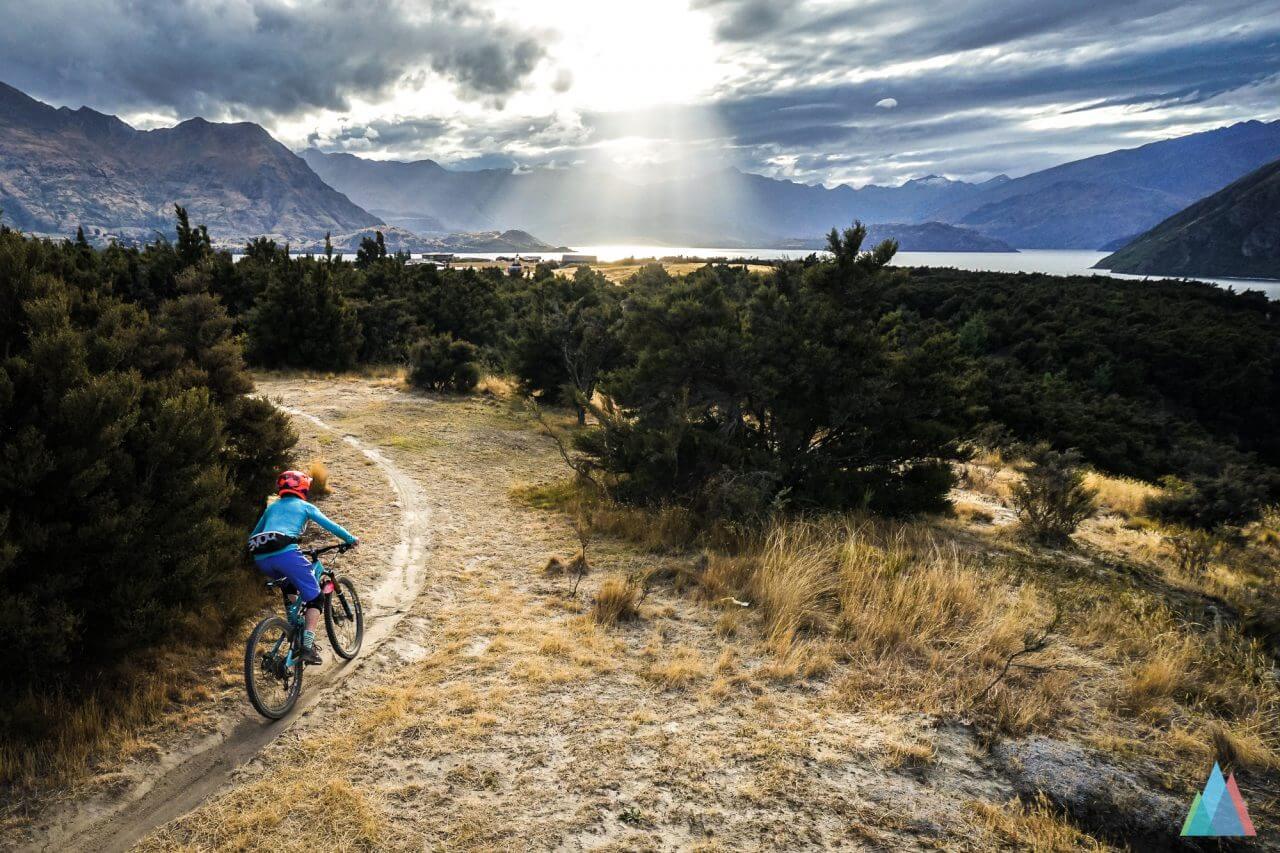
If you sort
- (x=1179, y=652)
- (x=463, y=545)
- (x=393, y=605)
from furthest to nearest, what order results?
(x=463, y=545), (x=393, y=605), (x=1179, y=652)

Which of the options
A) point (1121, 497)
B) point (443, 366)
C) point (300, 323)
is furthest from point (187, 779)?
point (300, 323)

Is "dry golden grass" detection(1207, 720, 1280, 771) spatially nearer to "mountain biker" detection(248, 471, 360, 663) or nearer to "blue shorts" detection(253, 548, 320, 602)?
"mountain biker" detection(248, 471, 360, 663)

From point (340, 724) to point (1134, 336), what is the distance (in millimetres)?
50777

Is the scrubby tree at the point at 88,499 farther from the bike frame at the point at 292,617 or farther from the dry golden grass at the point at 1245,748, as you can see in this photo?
the dry golden grass at the point at 1245,748

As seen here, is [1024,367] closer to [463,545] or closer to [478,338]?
[478,338]

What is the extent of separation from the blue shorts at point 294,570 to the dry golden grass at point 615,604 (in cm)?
294

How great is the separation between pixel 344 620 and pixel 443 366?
18194mm

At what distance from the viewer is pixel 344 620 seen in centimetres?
647

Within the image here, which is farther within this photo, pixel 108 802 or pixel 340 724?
pixel 340 724

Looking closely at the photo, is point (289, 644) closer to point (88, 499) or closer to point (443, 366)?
point (88, 499)

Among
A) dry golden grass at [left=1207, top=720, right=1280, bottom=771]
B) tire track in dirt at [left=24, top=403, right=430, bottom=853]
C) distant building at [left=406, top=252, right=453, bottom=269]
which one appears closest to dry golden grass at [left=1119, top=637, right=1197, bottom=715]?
dry golden grass at [left=1207, top=720, right=1280, bottom=771]

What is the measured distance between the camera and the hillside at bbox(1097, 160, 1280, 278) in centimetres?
12900

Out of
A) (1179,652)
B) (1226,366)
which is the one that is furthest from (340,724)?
(1226,366)

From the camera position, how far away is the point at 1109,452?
2366cm
